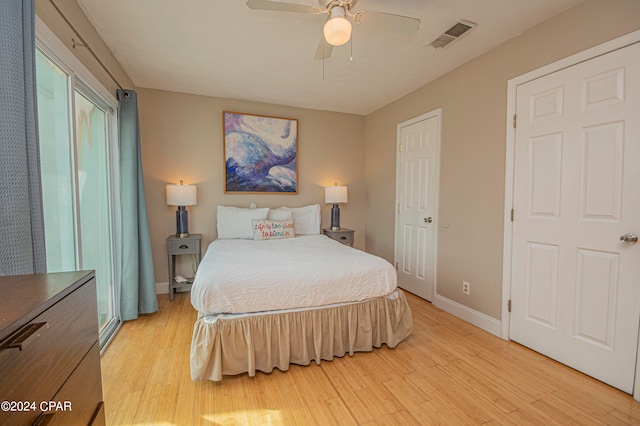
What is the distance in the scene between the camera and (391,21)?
1.77m

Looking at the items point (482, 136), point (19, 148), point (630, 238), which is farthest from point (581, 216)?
point (19, 148)

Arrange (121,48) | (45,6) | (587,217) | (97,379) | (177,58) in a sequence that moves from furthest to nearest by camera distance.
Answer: (177,58) → (121,48) → (587,217) → (45,6) → (97,379)

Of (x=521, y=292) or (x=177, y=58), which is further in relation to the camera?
(x=177, y=58)

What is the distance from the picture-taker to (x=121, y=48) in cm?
251

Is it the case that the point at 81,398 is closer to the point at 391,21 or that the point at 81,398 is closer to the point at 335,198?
the point at 391,21

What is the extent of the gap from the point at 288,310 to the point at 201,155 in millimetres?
2607

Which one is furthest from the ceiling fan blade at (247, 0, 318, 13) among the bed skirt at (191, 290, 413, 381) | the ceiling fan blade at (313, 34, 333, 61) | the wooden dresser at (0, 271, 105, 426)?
the bed skirt at (191, 290, 413, 381)

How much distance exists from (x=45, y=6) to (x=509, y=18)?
3.00 m

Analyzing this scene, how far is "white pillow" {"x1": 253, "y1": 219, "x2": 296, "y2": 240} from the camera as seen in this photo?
134 inches

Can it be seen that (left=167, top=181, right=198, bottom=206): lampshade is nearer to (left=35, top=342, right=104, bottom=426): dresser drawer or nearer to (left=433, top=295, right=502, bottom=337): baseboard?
(left=35, top=342, right=104, bottom=426): dresser drawer

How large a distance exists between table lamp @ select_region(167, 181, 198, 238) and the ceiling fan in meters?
2.30

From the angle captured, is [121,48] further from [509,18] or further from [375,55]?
[509,18]

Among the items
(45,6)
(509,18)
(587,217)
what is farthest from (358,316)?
(45,6)

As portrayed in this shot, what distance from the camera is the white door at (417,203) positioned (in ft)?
10.4
